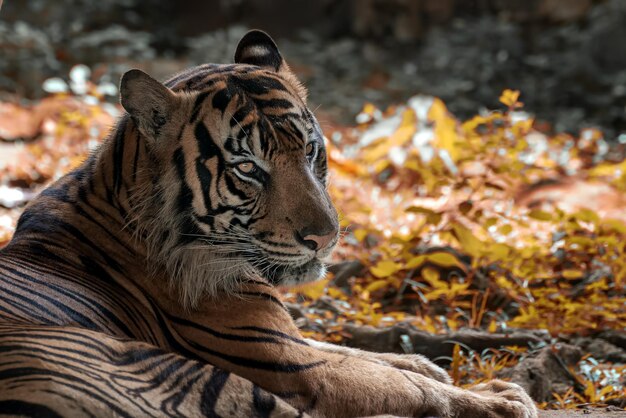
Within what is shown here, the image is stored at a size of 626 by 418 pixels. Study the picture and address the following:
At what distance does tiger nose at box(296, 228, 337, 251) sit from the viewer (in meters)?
3.11

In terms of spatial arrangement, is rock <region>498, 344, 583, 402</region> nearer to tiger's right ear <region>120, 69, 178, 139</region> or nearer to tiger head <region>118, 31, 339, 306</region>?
tiger head <region>118, 31, 339, 306</region>

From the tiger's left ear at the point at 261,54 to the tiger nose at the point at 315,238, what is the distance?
77 cm

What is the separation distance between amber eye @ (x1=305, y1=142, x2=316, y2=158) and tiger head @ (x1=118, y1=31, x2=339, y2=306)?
115mm

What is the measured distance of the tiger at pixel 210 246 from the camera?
2.93 m

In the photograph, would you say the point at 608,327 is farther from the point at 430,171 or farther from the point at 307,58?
the point at 307,58

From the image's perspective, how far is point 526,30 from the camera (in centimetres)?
1174

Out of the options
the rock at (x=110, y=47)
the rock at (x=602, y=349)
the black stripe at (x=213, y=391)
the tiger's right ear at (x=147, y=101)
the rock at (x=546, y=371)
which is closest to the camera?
the black stripe at (x=213, y=391)

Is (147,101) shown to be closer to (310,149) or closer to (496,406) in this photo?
(310,149)

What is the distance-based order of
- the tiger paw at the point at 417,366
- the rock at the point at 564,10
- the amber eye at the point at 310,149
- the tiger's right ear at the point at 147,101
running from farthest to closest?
the rock at the point at 564,10 < the tiger paw at the point at 417,366 < the amber eye at the point at 310,149 < the tiger's right ear at the point at 147,101

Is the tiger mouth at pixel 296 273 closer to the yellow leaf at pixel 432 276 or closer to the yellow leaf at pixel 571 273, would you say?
the yellow leaf at pixel 432 276

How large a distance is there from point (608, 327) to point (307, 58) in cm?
831

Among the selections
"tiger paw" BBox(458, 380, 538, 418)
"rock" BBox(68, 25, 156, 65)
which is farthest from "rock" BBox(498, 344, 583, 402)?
"rock" BBox(68, 25, 156, 65)

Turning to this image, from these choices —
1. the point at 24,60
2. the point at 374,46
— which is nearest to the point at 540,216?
the point at 374,46

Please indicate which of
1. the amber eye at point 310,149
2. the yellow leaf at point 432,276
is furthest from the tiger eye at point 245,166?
the yellow leaf at point 432,276
